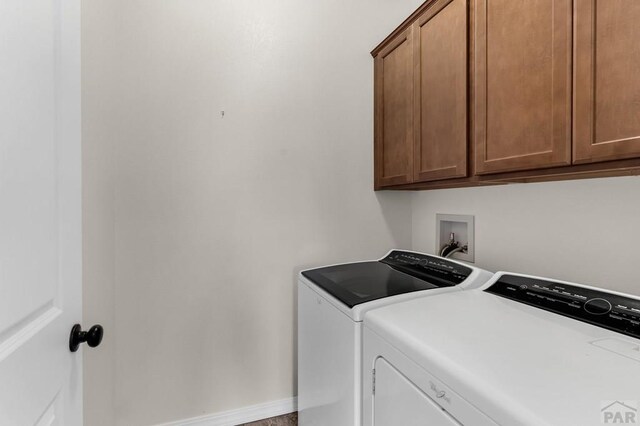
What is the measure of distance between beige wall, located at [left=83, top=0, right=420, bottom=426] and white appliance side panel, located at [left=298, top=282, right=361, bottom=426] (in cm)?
33

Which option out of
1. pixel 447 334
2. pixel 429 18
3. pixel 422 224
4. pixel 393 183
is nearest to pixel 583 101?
pixel 447 334

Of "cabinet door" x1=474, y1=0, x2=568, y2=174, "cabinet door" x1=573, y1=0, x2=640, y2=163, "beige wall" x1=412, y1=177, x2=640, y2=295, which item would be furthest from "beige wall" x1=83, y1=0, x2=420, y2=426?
"cabinet door" x1=573, y1=0, x2=640, y2=163

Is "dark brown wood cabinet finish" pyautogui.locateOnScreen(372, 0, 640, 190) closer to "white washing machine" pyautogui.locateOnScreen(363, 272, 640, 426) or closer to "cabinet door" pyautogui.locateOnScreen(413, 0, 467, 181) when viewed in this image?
"cabinet door" pyautogui.locateOnScreen(413, 0, 467, 181)

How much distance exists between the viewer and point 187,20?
5.38 feet

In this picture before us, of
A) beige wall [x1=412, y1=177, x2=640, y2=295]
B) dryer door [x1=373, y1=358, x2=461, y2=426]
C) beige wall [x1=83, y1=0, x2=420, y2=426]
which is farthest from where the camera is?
beige wall [x1=83, y1=0, x2=420, y2=426]

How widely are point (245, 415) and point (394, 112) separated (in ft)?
6.38

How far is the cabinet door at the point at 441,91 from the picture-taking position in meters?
1.28

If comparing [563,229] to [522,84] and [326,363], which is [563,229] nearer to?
[522,84]

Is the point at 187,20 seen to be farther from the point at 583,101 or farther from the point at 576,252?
the point at 576,252

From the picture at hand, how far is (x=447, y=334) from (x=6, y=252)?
967mm

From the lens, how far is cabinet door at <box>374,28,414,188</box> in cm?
164

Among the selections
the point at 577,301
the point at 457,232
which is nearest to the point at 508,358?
the point at 577,301

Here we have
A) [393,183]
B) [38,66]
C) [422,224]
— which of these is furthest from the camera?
[422,224]

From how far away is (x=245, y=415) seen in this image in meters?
1.75
